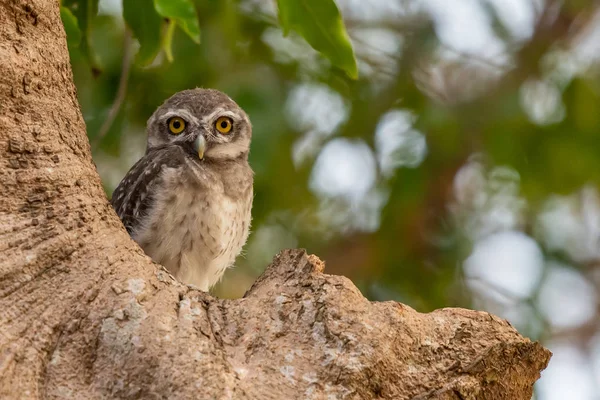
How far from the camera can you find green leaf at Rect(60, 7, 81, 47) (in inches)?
146

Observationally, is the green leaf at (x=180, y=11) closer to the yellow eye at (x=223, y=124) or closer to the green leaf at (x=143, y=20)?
the green leaf at (x=143, y=20)

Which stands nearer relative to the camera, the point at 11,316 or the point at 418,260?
the point at 11,316

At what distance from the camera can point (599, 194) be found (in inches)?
316

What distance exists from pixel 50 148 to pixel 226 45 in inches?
134

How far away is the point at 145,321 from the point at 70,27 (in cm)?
165

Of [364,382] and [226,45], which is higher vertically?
[364,382]

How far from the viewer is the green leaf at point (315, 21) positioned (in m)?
3.46

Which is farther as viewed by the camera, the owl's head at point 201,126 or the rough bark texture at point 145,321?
the owl's head at point 201,126

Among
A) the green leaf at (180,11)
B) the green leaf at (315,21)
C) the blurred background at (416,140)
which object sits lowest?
the blurred background at (416,140)

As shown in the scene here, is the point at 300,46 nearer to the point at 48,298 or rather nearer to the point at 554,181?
the point at 554,181

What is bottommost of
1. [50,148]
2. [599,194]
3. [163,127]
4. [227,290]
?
[227,290]

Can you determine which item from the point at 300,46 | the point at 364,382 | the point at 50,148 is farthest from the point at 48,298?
the point at 300,46

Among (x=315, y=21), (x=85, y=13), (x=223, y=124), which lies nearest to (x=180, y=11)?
(x=315, y=21)

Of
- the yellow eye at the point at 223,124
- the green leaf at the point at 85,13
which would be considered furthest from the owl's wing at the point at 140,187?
the green leaf at the point at 85,13
